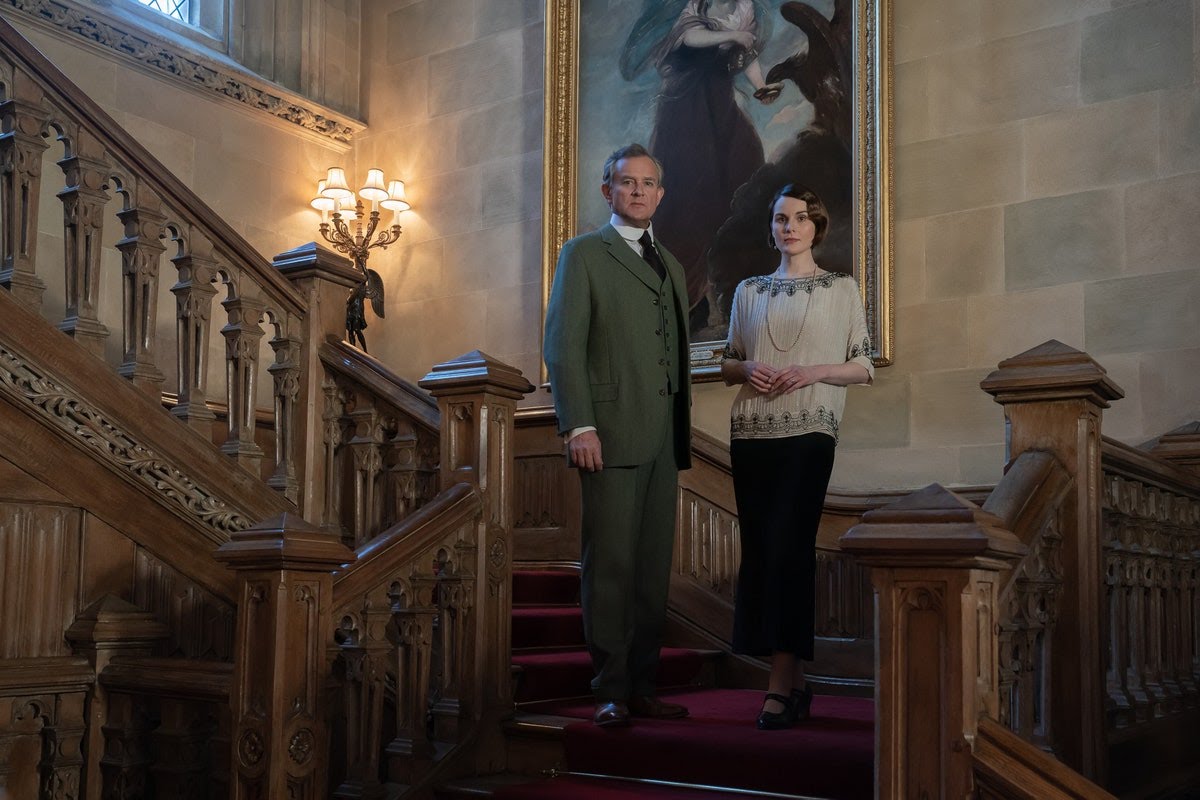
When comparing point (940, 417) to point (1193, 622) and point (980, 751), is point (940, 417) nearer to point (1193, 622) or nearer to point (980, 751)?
point (1193, 622)

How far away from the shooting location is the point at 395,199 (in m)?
8.02

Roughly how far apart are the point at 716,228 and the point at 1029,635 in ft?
13.1

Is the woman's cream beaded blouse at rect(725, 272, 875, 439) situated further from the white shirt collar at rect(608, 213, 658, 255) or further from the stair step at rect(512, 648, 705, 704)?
the stair step at rect(512, 648, 705, 704)

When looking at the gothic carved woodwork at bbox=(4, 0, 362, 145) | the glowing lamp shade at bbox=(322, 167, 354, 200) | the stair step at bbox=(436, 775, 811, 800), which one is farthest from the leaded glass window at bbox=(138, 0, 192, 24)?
the stair step at bbox=(436, 775, 811, 800)

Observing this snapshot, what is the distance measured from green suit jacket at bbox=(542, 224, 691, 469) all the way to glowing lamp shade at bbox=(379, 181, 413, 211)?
4405mm

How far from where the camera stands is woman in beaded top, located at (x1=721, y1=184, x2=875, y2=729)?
3623 mm

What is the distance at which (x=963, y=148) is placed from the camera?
615 centimetres

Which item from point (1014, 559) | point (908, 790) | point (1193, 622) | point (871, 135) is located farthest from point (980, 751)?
point (871, 135)

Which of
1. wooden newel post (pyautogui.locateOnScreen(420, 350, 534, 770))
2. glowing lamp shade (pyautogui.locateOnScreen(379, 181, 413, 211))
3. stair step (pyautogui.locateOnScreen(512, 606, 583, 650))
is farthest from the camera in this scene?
glowing lamp shade (pyautogui.locateOnScreen(379, 181, 413, 211))

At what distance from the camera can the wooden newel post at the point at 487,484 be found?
3.91 metres

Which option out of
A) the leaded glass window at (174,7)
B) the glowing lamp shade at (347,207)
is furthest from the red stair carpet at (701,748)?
the leaded glass window at (174,7)

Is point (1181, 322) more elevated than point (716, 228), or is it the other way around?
point (716, 228)

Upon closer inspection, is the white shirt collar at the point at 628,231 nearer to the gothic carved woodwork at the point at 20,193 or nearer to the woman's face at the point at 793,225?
the woman's face at the point at 793,225

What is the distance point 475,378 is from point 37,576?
1420 millimetres
